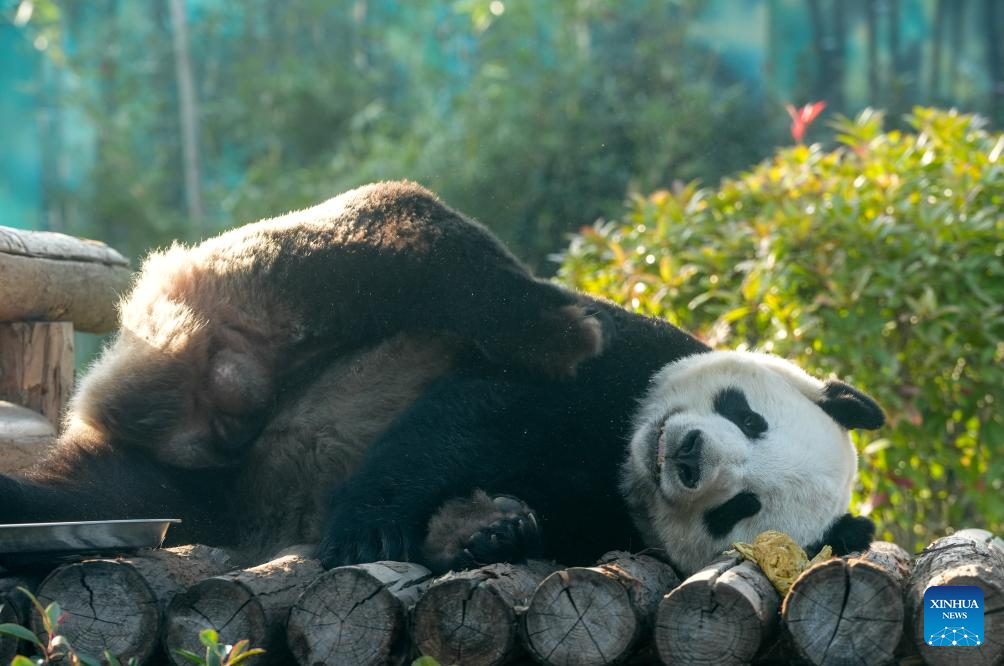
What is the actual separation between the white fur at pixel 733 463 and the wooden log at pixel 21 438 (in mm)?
1959

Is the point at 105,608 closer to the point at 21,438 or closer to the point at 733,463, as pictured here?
the point at 21,438

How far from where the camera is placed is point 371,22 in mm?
17141

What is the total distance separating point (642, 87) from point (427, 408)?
10.2 m

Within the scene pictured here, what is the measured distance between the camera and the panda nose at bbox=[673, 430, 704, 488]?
129 inches

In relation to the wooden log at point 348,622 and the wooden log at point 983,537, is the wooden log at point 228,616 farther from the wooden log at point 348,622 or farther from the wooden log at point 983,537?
the wooden log at point 983,537

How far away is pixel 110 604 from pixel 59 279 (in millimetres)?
1889

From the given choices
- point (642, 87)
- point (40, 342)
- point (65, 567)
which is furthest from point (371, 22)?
point (65, 567)

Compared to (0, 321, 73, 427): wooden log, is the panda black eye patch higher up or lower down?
lower down

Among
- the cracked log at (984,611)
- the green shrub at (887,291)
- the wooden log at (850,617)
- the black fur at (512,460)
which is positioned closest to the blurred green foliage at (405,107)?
the green shrub at (887,291)

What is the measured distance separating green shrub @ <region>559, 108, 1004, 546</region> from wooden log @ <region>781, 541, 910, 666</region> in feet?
7.89

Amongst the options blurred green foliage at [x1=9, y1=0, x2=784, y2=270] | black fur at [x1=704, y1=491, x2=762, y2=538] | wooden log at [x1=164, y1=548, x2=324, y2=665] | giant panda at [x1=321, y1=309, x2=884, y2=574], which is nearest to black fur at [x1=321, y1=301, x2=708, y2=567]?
giant panda at [x1=321, y1=309, x2=884, y2=574]

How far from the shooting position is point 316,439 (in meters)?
3.60

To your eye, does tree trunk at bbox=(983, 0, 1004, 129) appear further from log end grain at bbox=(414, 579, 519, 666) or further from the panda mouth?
log end grain at bbox=(414, 579, 519, 666)

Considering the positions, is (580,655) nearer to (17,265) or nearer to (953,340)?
(17,265)
